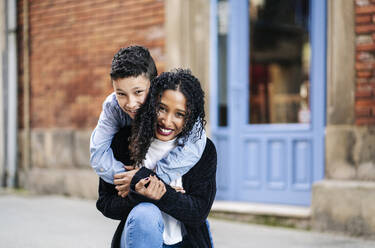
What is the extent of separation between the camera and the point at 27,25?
7816 mm

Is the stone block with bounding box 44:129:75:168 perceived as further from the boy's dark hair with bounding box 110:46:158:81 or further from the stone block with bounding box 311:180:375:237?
the boy's dark hair with bounding box 110:46:158:81

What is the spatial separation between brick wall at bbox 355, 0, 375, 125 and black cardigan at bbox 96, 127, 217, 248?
2826 mm

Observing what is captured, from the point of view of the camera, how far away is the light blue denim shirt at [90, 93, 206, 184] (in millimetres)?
2463

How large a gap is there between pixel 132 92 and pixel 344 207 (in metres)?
3.14

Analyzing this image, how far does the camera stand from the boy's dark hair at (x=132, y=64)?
8.00ft

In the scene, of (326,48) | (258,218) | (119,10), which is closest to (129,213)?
(258,218)

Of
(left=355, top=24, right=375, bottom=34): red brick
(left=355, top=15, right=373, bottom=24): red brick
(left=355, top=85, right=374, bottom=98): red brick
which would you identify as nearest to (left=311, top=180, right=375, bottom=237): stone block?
(left=355, top=85, right=374, bottom=98): red brick

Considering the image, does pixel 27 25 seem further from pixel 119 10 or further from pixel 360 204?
pixel 360 204

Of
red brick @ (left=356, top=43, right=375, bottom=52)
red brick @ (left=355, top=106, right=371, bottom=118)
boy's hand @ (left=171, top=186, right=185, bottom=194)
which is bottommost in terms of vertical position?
boy's hand @ (left=171, top=186, right=185, bottom=194)

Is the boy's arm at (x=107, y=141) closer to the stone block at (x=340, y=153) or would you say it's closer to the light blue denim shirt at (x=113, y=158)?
the light blue denim shirt at (x=113, y=158)

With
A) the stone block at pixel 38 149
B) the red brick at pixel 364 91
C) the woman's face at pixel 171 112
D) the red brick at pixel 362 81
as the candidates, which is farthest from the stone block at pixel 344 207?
the stone block at pixel 38 149

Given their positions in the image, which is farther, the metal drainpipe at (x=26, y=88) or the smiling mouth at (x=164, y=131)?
the metal drainpipe at (x=26, y=88)

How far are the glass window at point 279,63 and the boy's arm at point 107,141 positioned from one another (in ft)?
12.0

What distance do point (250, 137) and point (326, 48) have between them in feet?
4.67
